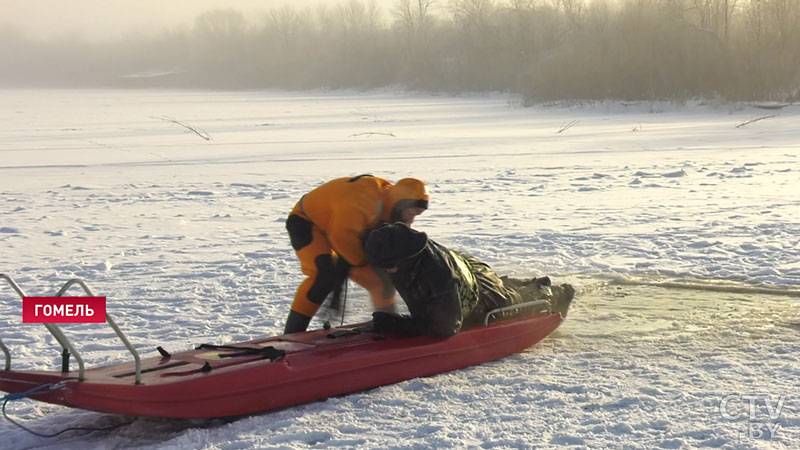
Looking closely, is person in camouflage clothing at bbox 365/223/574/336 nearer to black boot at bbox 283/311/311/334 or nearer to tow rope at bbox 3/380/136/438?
black boot at bbox 283/311/311/334

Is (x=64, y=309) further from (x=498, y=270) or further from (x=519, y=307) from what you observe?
(x=498, y=270)

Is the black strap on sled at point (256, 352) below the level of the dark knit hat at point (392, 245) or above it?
below

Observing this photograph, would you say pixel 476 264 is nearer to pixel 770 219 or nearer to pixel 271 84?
pixel 770 219

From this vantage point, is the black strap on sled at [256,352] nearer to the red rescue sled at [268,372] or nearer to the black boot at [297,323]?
the red rescue sled at [268,372]

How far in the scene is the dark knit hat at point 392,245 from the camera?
181 inches

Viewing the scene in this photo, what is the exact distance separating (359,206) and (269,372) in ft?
3.64

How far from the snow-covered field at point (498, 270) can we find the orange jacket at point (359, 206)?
33.1 inches

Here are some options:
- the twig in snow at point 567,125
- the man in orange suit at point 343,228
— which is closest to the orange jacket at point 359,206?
the man in orange suit at point 343,228

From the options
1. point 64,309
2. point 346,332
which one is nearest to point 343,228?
point 346,332

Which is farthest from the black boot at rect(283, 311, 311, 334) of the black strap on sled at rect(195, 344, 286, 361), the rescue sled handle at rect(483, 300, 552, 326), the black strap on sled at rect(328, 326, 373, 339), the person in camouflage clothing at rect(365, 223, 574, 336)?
the rescue sled handle at rect(483, 300, 552, 326)

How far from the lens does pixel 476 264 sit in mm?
5617

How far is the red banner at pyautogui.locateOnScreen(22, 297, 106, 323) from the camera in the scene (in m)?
3.69

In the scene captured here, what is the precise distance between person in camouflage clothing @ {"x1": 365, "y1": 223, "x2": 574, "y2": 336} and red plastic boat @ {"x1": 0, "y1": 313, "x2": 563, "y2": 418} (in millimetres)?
84

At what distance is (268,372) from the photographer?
4246 millimetres
